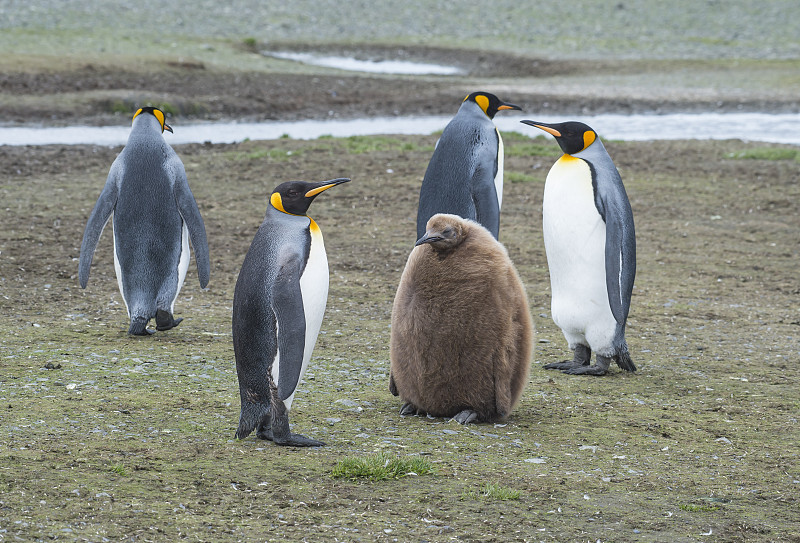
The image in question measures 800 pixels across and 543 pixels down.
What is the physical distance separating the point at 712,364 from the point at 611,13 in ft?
147

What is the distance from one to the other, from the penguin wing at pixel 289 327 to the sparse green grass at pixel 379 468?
0.44m

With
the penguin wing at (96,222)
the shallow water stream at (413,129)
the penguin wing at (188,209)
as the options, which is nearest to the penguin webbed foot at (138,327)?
the penguin wing at (96,222)

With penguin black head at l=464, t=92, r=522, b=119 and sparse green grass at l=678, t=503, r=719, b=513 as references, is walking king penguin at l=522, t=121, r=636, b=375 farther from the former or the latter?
sparse green grass at l=678, t=503, r=719, b=513

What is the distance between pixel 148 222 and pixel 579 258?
2936 millimetres

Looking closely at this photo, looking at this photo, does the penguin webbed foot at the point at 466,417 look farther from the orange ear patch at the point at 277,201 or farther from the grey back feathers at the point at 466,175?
the grey back feathers at the point at 466,175

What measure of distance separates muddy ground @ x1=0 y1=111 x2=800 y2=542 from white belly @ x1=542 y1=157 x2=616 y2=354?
1.15ft

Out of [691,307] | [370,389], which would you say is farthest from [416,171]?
[370,389]

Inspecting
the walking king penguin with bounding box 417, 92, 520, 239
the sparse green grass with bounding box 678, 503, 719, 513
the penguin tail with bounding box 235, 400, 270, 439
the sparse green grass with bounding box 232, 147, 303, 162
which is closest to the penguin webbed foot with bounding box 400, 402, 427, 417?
the penguin tail with bounding box 235, 400, 270, 439

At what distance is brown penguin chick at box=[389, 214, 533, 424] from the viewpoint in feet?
15.7

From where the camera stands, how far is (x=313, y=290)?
4.38m

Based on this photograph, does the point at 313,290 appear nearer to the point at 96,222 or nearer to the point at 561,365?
the point at 561,365

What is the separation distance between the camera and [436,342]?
4.80 meters

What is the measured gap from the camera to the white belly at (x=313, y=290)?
4.33m

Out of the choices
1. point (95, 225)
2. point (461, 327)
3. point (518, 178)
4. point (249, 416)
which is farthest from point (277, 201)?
point (518, 178)
